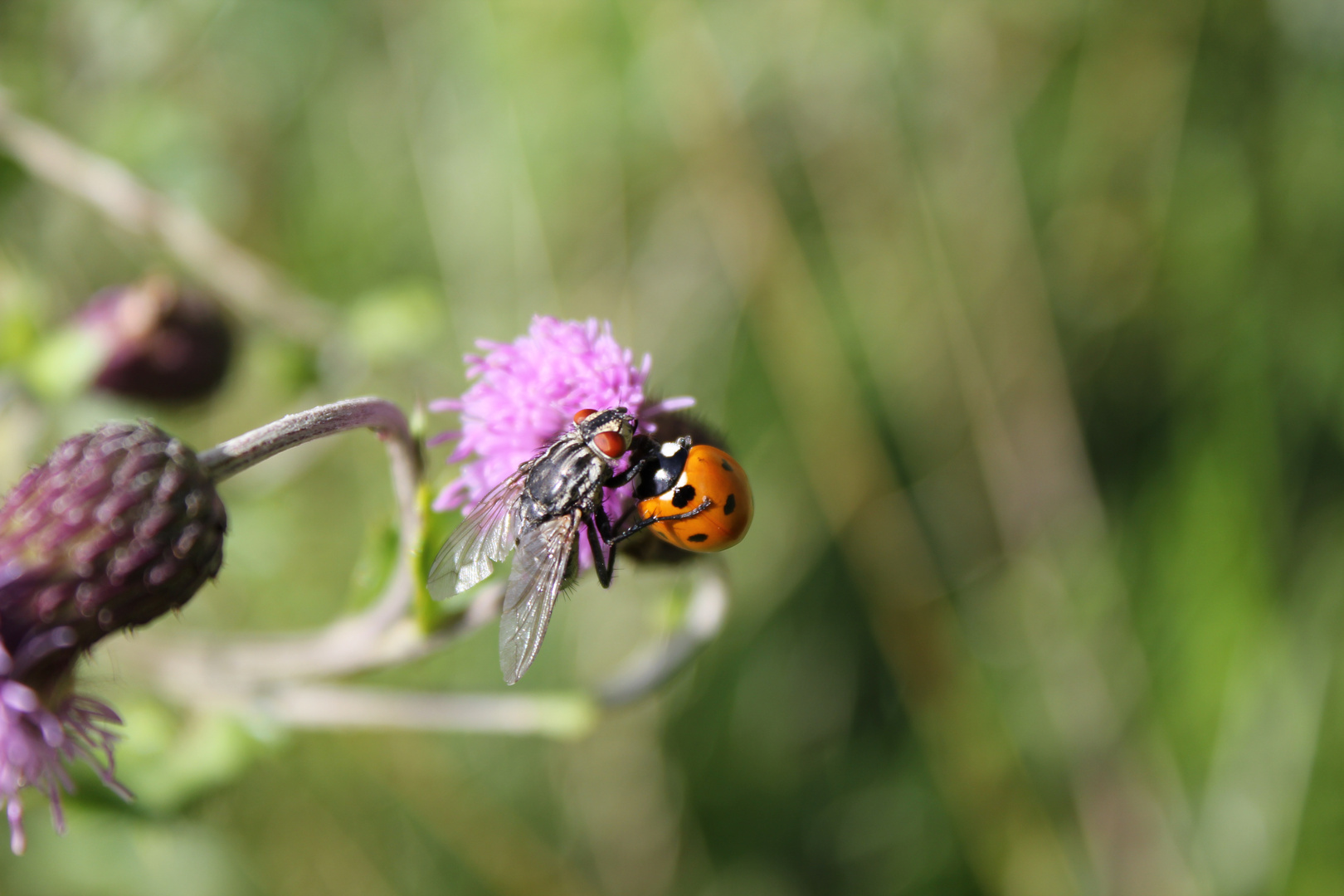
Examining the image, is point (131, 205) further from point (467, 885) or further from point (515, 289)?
point (467, 885)

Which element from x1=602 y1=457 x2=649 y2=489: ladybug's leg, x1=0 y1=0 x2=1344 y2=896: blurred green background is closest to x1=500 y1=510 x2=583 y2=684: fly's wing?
x1=602 y1=457 x2=649 y2=489: ladybug's leg

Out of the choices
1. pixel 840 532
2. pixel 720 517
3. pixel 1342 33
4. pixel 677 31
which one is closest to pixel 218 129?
pixel 677 31

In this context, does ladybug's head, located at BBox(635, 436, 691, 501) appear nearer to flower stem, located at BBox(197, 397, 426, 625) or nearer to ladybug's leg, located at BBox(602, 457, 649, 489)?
ladybug's leg, located at BBox(602, 457, 649, 489)

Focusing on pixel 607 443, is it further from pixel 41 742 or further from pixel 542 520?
pixel 41 742

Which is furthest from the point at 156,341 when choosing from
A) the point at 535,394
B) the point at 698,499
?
the point at 698,499

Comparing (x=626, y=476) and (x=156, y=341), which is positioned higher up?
(x=156, y=341)

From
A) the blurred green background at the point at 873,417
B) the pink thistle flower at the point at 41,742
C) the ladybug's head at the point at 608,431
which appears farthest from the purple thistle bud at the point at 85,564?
the blurred green background at the point at 873,417

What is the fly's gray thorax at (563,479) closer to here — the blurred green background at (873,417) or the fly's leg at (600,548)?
the fly's leg at (600,548)
